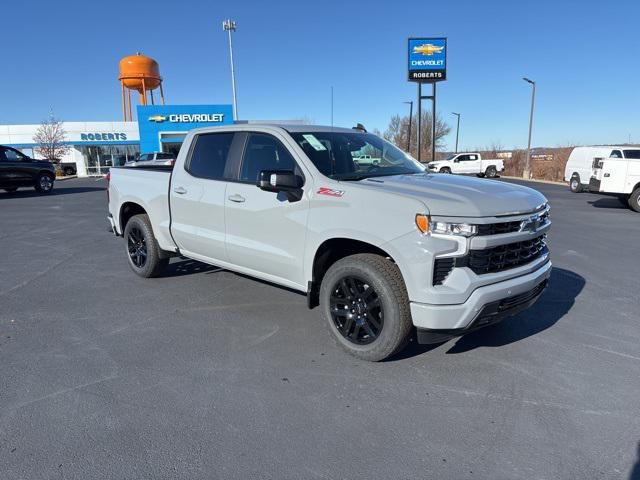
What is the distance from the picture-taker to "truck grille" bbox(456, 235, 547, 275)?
10.4 ft

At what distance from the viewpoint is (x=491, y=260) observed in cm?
326

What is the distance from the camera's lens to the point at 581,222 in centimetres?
1152

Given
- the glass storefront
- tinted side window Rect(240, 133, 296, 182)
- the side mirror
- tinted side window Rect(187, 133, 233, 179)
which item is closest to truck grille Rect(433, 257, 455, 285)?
the side mirror

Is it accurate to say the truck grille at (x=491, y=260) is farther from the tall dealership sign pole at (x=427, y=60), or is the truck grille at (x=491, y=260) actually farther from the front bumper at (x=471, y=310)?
the tall dealership sign pole at (x=427, y=60)

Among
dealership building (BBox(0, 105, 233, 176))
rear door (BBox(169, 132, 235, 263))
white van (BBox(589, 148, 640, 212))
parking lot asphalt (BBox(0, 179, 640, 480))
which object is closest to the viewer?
parking lot asphalt (BBox(0, 179, 640, 480))

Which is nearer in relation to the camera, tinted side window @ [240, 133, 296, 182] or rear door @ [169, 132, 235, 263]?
tinted side window @ [240, 133, 296, 182]

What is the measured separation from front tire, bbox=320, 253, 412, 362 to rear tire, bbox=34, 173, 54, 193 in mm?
20639

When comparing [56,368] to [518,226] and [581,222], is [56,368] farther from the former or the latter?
[581,222]

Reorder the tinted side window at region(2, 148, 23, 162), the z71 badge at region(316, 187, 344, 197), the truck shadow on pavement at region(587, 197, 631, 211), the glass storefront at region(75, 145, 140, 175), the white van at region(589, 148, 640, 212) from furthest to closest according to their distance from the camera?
1. the glass storefront at region(75, 145, 140, 175)
2. the tinted side window at region(2, 148, 23, 162)
3. the truck shadow on pavement at region(587, 197, 631, 211)
4. the white van at region(589, 148, 640, 212)
5. the z71 badge at region(316, 187, 344, 197)

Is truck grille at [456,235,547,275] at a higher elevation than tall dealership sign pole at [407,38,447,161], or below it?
below

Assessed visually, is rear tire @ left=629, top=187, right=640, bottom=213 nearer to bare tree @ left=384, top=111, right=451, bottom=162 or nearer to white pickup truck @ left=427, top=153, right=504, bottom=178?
white pickup truck @ left=427, top=153, right=504, bottom=178

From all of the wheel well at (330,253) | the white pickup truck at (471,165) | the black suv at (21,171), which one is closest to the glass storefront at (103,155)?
the black suv at (21,171)

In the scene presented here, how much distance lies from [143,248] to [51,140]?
4542 cm

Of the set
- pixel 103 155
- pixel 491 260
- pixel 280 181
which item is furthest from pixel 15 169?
pixel 103 155
